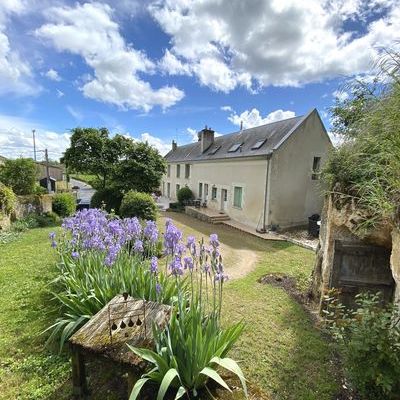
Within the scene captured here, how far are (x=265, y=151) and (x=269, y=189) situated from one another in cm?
223

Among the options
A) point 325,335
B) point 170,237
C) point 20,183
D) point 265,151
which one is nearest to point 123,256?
point 170,237

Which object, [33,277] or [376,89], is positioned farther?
[33,277]

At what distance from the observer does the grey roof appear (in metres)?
14.9

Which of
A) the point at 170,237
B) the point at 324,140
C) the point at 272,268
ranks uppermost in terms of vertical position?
the point at 324,140

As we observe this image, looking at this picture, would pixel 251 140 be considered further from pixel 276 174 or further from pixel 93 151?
pixel 93 151

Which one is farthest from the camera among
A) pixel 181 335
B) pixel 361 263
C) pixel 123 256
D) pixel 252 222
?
pixel 252 222

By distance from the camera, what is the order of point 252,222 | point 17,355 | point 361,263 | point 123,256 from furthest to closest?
1. point 252,222
2. point 361,263
3. point 123,256
4. point 17,355

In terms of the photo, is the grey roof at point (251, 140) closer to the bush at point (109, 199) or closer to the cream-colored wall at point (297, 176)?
the cream-colored wall at point (297, 176)

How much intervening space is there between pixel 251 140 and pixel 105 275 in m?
15.8

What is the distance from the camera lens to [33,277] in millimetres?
6035

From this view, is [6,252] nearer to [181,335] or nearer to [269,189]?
[181,335]

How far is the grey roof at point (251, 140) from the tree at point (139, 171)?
4984 mm

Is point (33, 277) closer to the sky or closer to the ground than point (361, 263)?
closer to the ground

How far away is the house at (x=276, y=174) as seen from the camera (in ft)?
47.0
